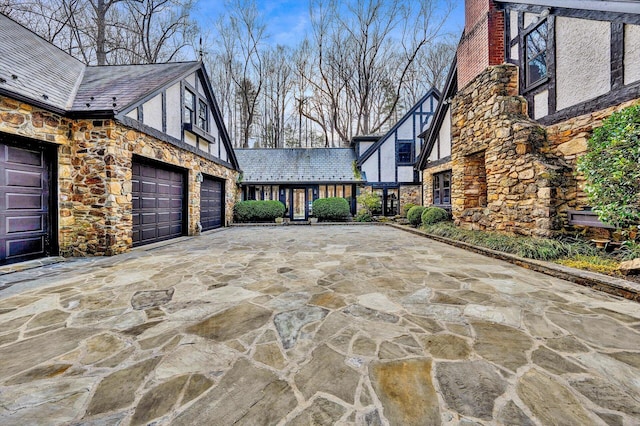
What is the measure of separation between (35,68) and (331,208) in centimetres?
1101

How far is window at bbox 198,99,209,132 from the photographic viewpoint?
29.3 ft

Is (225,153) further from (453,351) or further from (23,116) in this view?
(453,351)

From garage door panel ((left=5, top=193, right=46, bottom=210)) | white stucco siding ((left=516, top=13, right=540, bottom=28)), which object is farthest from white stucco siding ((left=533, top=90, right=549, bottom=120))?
garage door panel ((left=5, top=193, right=46, bottom=210))

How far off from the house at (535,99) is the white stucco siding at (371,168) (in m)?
6.62

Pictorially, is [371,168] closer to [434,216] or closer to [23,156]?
[434,216]

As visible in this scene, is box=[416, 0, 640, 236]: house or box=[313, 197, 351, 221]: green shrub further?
box=[313, 197, 351, 221]: green shrub

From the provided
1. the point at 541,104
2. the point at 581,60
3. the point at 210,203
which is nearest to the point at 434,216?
the point at 541,104

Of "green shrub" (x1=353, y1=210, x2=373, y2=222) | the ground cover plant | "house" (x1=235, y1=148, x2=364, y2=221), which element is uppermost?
"house" (x1=235, y1=148, x2=364, y2=221)

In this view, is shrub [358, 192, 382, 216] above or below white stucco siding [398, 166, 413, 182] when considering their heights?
below

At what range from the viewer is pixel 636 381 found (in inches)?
59.8

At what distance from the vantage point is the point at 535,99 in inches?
228

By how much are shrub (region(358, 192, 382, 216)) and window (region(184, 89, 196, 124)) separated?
29.1 ft

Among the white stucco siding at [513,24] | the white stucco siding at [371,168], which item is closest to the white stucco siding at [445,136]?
the white stucco siding at [513,24]

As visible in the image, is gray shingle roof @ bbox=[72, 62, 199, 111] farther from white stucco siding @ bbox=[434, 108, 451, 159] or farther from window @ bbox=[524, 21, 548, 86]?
white stucco siding @ bbox=[434, 108, 451, 159]
